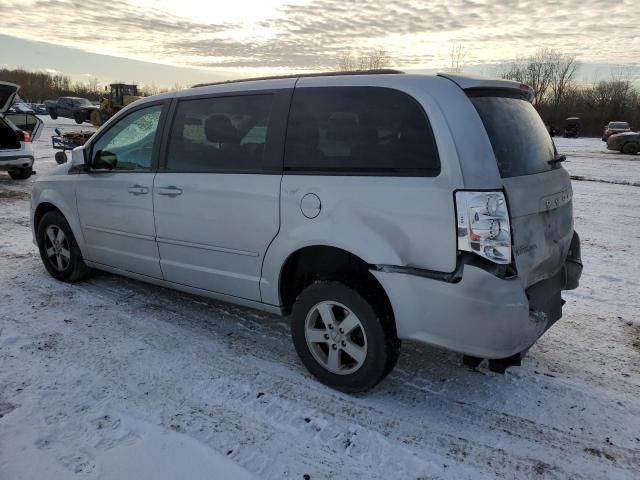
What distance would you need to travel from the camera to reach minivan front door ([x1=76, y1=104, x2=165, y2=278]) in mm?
4078

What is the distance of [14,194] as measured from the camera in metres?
9.91

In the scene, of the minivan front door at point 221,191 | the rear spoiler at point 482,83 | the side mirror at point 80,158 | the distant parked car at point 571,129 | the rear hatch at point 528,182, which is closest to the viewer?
the rear hatch at point 528,182

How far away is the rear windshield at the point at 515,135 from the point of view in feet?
9.14

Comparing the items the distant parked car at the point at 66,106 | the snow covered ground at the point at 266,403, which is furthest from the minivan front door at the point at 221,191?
the distant parked car at the point at 66,106

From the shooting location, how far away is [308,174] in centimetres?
314

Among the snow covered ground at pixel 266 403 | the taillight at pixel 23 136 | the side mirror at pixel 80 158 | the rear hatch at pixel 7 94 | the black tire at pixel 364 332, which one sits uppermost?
the rear hatch at pixel 7 94

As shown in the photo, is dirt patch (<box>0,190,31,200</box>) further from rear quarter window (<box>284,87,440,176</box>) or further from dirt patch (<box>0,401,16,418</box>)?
rear quarter window (<box>284,87,440,176</box>)

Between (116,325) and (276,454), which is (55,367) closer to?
(116,325)

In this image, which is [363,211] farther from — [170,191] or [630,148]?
[630,148]

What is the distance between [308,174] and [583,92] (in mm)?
71209

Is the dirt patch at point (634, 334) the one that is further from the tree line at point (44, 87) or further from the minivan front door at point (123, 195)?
the tree line at point (44, 87)

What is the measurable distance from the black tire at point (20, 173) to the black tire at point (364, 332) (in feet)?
35.9

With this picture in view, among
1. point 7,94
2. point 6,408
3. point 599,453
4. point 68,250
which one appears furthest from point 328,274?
point 7,94

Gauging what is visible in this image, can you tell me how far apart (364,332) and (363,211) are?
0.73 m
